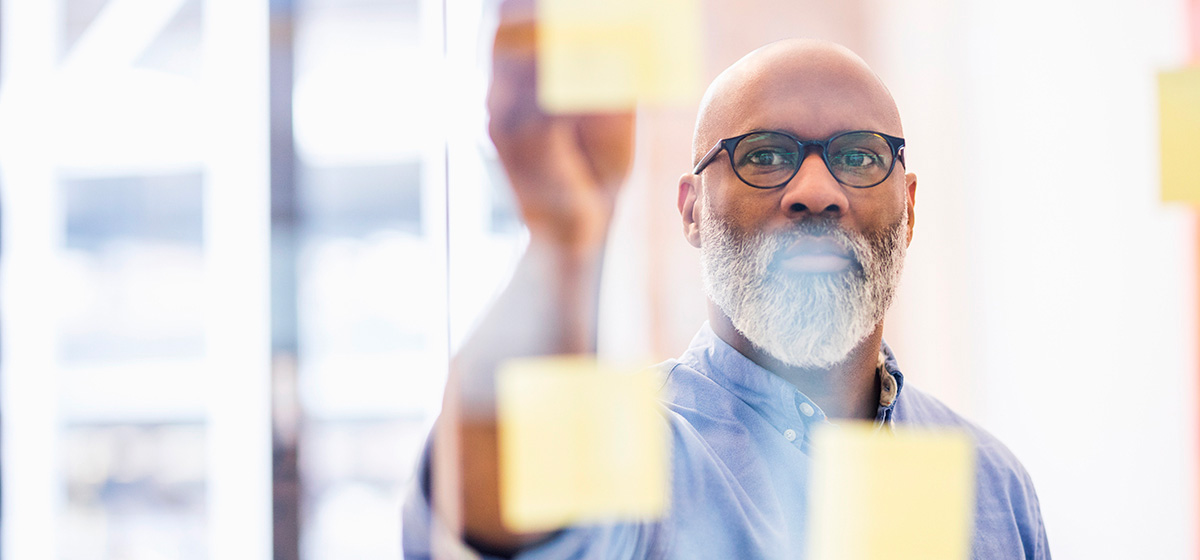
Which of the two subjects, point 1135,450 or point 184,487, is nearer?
point 1135,450

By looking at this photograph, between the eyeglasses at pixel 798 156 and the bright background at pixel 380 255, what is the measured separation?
41mm

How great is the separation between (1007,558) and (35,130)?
1.30 meters

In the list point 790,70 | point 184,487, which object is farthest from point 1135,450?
point 184,487

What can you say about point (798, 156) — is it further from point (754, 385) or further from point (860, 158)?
point (754, 385)

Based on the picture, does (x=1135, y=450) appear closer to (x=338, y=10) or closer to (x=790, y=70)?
(x=790, y=70)

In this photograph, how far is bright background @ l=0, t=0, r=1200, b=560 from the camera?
48 cm

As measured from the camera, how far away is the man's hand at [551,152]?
384mm

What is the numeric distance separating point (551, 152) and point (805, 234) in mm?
155

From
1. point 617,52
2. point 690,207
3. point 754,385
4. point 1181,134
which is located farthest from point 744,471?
point 1181,134

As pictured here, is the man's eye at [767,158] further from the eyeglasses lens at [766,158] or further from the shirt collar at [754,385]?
the shirt collar at [754,385]

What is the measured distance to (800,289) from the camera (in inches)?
16.9

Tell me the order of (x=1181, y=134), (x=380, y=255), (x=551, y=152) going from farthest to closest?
1. (x=380, y=255)
2. (x=1181, y=134)
3. (x=551, y=152)

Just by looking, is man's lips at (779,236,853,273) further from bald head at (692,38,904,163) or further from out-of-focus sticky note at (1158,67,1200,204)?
out-of-focus sticky note at (1158,67,1200,204)

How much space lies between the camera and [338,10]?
3.19 feet
